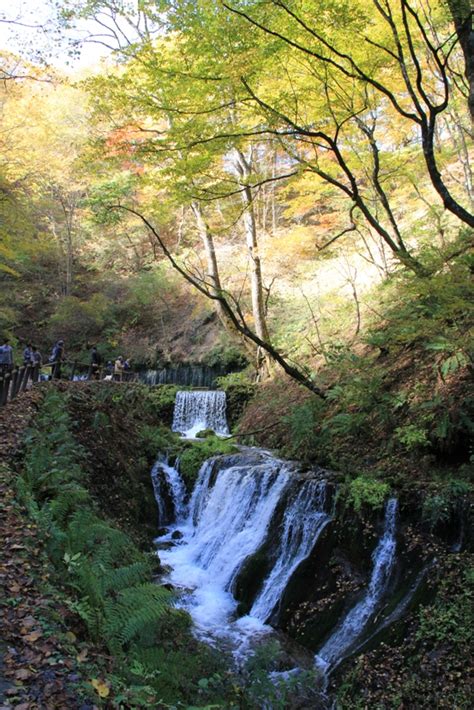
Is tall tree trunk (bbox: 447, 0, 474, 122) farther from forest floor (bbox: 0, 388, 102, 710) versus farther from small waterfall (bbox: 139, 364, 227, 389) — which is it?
small waterfall (bbox: 139, 364, 227, 389)

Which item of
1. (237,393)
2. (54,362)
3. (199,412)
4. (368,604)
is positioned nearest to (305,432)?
(368,604)

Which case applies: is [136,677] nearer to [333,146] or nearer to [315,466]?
[315,466]

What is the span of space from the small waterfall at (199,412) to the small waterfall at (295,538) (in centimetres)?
865

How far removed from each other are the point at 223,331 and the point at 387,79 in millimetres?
13132

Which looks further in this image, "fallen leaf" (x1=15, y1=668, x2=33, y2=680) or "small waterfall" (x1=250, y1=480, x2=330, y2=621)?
"small waterfall" (x1=250, y1=480, x2=330, y2=621)

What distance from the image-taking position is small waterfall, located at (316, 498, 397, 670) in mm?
6016

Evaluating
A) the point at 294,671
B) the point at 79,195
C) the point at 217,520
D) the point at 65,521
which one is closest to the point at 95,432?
the point at 217,520

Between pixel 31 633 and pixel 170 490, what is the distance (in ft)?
30.5

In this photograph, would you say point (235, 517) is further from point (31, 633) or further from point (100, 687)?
point (100, 687)

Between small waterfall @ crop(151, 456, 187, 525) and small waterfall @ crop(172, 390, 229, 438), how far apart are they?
4.16m

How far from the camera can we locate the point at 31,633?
306cm

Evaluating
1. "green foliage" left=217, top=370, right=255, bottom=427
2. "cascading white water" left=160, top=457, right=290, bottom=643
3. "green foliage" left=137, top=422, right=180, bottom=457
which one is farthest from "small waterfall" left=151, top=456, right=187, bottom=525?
"green foliage" left=217, top=370, right=255, bottom=427

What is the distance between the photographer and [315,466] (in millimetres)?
9227

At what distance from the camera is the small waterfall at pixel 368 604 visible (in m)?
6.02
